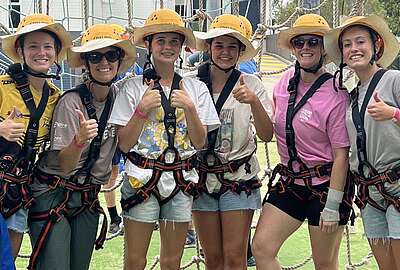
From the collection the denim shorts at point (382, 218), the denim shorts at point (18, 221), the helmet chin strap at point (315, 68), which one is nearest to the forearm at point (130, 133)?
the denim shorts at point (18, 221)

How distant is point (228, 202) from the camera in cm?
280

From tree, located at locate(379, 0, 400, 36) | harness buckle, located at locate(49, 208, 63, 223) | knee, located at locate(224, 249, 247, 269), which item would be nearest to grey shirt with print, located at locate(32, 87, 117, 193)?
harness buckle, located at locate(49, 208, 63, 223)

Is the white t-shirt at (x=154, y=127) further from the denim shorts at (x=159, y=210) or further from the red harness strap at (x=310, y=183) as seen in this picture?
the red harness strap at (x=310, y=183)

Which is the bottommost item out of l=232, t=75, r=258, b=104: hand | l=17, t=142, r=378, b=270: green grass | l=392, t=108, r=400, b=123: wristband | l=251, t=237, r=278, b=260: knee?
l=17, t=142, r=378, b=270: green grass

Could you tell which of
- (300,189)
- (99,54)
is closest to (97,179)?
(99,54)

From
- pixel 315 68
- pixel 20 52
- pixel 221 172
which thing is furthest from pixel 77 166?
pixel 315 68

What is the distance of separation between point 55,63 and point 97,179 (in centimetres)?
53

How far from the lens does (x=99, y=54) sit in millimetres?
2613

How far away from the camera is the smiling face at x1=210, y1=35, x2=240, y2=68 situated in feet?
9.18

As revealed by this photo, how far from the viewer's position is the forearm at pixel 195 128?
2.55 meters

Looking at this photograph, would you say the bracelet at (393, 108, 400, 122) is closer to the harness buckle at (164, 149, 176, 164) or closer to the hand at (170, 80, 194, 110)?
the hand at (170, 80, 194, 110)

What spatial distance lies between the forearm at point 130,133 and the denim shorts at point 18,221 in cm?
48

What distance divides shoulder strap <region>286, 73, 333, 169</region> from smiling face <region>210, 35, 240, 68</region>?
0.32m

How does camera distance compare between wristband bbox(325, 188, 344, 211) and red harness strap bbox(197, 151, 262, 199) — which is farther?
red harness strap bbox(197, 151, 262, 199)
